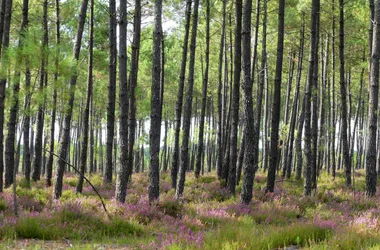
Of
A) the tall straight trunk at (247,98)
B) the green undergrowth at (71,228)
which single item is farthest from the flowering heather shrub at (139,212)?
the tall straight trunk at (247,98)

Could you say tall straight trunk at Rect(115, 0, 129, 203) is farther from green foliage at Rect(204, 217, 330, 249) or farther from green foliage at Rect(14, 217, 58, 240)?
green foliage at Rect(204, 217, 330, 249)

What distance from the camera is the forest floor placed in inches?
208

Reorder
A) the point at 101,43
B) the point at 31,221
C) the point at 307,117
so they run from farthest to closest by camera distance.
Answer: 1. the point at 101,43
2. the point at 307,117
3. the point at 31,221

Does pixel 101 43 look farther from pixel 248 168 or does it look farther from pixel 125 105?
pixel 248 168

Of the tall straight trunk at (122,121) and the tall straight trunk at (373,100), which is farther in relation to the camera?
the tall straight trunk at (373,100)

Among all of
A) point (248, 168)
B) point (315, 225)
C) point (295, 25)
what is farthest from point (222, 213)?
point (295, 25)

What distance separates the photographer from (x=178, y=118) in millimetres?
13195

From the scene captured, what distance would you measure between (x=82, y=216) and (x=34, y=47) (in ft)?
11.9

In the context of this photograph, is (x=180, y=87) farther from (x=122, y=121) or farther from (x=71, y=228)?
(x=71, y=228)

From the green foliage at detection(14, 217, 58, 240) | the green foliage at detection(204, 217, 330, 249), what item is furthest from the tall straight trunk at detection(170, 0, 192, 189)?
the green foliage at detection(204, 217, 330, 249)

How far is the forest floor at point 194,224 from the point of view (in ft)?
17.3

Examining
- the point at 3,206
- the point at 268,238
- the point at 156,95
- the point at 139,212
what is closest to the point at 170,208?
the point at 139,212

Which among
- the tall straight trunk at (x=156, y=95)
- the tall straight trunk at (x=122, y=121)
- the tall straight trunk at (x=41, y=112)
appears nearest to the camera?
the tall straight trunk at (x=41, y=112)

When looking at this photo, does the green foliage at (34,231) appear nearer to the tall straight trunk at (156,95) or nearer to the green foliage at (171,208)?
the green foliage at (171,208)
